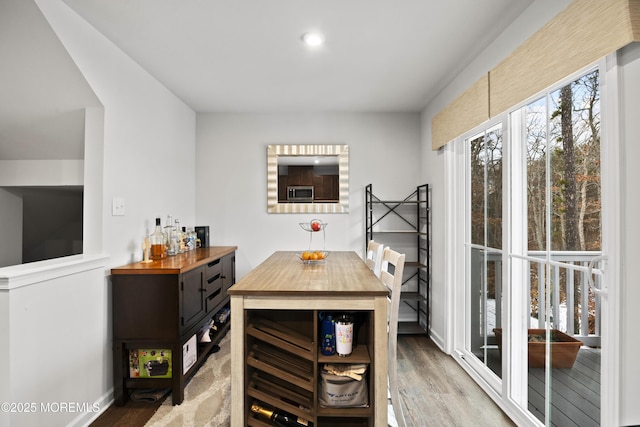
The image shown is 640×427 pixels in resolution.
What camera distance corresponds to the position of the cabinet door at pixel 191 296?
2.29 meters

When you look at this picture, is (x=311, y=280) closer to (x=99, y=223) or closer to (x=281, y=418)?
(x=281, y=418)

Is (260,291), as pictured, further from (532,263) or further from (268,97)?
(268,97)

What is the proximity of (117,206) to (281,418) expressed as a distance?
1744 mm

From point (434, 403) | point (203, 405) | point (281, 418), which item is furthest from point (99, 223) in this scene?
point (434, 403)

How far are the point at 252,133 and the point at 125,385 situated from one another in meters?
2.70

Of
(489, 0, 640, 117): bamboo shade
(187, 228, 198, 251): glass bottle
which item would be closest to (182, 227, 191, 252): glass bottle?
(187, 228, 198, 251): glass bottle

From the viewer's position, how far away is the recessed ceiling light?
2193 mm

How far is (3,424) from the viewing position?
59.7 inches

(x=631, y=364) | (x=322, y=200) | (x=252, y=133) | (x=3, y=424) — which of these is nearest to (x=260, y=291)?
(x=3, y=424)

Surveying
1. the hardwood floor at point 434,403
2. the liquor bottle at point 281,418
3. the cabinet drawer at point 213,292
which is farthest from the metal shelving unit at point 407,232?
the liquor bottle at point 281,418

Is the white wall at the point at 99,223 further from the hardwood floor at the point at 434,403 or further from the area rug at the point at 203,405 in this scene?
the area rug at the point at 203,405

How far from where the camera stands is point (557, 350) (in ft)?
5.78

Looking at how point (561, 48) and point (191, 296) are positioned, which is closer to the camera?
point (561, 48)

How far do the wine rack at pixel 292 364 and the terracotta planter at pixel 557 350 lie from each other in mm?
977
